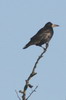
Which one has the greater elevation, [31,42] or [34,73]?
[31,42]

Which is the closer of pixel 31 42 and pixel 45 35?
pixel 31 42

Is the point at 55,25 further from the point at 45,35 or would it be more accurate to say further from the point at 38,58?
the point at 38,58

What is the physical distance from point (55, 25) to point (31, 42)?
1.75 meters

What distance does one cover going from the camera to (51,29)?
12266 millimetres

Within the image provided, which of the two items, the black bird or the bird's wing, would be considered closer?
the black bird

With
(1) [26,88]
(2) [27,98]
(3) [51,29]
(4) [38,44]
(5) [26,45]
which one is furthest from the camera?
(3) [51,29]

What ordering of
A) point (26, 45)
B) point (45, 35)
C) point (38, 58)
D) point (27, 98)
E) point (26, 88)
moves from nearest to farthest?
point (27, 98) < point (26, 88) < point (38, 58) < point (26, 45) < point (45, 35)

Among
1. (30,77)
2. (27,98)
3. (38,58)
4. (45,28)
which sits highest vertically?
(45,28)

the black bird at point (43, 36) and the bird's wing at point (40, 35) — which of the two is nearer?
the black bird at point (43, 36)

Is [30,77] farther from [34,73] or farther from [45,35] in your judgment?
[45,35]

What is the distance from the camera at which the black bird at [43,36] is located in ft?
34.8

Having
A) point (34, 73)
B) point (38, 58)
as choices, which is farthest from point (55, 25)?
point (34, 73)

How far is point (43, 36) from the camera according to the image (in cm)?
1141

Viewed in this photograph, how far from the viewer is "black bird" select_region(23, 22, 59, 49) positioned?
34.8 ft
